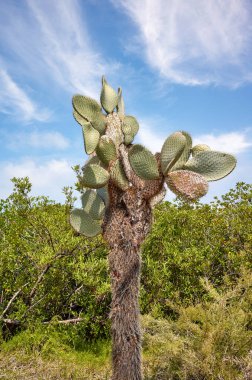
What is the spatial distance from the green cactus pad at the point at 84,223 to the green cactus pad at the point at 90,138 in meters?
0.75

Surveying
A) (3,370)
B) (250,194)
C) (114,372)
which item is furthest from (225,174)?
(250,194)

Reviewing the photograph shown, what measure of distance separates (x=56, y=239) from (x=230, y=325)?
143 inches

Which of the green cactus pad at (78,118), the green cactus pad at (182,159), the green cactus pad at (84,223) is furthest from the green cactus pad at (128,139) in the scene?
the green cactus pad at (84,223)

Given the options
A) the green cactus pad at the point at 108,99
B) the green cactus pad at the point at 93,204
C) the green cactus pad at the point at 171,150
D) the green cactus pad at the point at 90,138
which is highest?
the green cactus pad at the point at 108,99

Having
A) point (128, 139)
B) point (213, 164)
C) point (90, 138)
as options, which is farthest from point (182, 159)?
point (90, 138)

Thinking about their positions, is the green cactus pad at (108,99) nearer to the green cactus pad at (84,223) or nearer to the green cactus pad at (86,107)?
the green cactus pad at (86,107)

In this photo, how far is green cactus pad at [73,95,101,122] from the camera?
13.8ft

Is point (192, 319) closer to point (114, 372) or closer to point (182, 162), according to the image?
point (114, 372)

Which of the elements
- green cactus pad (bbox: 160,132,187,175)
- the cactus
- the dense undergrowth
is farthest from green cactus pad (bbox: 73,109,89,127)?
the dense undergrowth

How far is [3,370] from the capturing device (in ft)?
17.8

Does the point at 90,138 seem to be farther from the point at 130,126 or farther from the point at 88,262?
the point at 88,262

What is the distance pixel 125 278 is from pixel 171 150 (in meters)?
1.15

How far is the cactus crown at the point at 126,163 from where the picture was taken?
3670 millimetres

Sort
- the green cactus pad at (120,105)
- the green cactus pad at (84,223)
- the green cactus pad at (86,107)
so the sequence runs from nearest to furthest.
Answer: the green cactus pad at (86,107) < the green cactus pad at (84,223) < the green cactus pad at (120,105)
